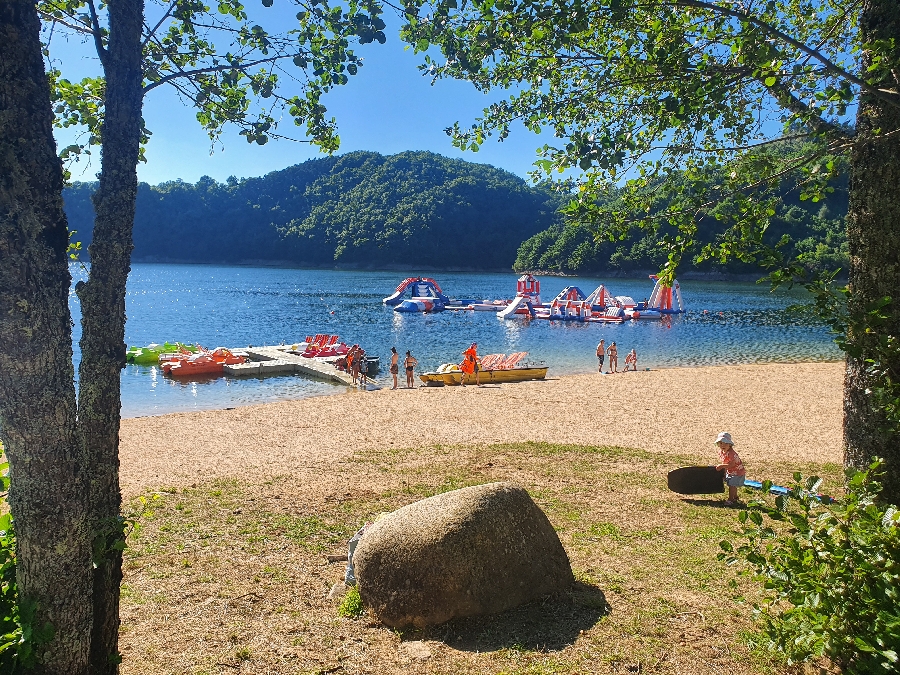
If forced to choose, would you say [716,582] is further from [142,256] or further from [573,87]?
[142,256]

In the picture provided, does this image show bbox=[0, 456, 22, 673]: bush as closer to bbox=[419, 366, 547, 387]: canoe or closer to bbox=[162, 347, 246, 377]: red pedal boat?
bbox=[419, 366, 547, 387]: canoe

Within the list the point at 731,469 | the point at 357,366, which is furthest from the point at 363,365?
the point at 731,469

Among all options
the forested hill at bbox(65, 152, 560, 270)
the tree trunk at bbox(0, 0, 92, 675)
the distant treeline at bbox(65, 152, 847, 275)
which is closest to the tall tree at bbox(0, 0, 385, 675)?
the tree trunk at bbox(0, 0, 92, 675)

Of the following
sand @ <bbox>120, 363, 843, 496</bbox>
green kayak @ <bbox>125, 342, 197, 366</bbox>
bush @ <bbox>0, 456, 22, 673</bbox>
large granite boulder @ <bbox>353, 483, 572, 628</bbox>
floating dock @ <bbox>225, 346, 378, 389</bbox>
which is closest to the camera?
bush @ <bbox>0, 456, 22, 673</bbox>

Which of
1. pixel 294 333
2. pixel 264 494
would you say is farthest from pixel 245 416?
pixel 294 333

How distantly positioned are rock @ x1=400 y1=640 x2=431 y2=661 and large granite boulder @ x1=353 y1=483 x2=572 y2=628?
8.1 inches

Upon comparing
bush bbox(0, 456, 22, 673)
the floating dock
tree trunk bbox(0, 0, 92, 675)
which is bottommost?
the floating dock

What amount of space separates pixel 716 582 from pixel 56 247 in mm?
5173

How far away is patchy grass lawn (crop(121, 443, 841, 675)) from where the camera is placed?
3820 mm

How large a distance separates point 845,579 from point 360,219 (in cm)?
16818

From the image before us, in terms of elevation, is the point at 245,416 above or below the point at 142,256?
below

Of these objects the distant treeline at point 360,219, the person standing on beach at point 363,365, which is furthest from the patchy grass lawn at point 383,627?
the distant treeline at point 360,219

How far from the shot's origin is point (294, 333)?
150ft

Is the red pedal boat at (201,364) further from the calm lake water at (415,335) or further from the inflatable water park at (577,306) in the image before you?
the inflatable water park at (577,306)
